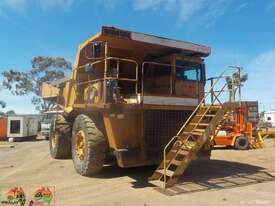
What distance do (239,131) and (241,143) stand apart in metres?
0.83

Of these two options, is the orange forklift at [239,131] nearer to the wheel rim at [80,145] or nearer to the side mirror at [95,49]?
the wheel rim at [80,145]

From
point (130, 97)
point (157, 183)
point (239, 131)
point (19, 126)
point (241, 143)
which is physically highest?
point (130, 97)

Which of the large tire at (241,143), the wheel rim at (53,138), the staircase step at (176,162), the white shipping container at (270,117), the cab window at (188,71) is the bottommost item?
the large tire at (241,143)

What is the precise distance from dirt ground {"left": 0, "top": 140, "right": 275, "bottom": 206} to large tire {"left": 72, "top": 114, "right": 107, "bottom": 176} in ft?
0.88

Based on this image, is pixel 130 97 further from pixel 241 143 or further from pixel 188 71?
pixel 241 143

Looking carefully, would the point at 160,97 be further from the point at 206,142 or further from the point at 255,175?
the point at 255,175

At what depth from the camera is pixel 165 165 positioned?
27.4 feet

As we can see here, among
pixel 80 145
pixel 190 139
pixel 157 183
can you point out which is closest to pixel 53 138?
pixel 80 145

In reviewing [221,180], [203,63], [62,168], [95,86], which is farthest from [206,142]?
[62,168]

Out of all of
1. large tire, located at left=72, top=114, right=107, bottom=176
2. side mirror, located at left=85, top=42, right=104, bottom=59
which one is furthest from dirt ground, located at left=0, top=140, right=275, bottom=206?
side mirror, located at left=85, top=42, right=104, bottom=59

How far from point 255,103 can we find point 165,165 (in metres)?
15.2

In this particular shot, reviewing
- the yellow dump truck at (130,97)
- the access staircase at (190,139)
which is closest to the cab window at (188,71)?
the yellow dump truck at (130,97)

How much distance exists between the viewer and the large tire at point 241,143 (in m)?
19.2

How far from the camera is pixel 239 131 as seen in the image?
19.9m
